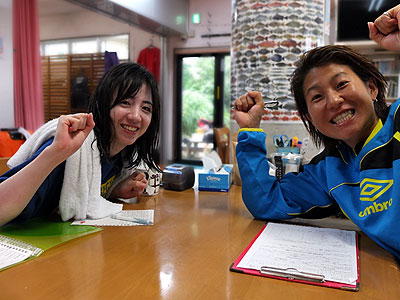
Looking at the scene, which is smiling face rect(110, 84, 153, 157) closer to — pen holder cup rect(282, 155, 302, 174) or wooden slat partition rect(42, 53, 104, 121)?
pen holder cup rect(282, 155, 302, 174)

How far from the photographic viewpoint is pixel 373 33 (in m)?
1.05

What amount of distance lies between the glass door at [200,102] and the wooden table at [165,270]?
15.0 ft

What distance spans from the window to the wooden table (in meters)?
4.02

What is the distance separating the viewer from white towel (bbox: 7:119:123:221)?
3.38 ft

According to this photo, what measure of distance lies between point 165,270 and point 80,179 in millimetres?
451

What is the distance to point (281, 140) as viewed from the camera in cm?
184

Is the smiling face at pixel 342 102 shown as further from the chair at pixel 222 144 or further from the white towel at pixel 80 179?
the chair at pixel 222 144

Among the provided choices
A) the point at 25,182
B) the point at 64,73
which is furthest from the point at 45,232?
the point at 64,73

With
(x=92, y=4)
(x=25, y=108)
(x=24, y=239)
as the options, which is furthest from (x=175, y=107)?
(x=24, y=239)

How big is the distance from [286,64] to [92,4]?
274 cm

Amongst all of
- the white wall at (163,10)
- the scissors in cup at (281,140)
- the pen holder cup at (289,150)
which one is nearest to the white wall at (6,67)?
the white wall at (163,10)

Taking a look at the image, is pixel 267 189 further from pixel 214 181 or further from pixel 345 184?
pixel 214 181

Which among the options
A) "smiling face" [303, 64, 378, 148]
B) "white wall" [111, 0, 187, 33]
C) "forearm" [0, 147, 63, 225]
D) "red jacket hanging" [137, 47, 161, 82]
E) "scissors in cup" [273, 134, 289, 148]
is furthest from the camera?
"red jacket hanging" [137, 47, 161, 82]

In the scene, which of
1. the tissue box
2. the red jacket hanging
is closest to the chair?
the tissue box
